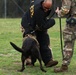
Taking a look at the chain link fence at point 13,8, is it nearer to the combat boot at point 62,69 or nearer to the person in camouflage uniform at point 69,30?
the combat boot at point 62,69

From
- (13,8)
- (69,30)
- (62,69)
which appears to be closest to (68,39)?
(69,30)

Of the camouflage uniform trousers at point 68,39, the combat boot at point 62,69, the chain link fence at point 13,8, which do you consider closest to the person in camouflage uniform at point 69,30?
the camouflage uniform trousers at point 68,39

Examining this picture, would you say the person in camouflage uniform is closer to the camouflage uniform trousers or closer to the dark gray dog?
the camouflage uniform trousers

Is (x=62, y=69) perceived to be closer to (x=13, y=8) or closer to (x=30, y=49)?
(x=30, y=49)

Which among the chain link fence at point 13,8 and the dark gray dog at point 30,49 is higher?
the dark gray dog at point 30,49

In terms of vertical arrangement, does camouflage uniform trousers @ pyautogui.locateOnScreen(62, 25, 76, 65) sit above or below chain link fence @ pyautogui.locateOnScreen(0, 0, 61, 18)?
above

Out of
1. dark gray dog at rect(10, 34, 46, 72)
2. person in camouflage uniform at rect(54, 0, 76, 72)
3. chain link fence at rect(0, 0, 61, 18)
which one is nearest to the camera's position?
person in camouflage uniform at rect(54, 0, 76, 72)

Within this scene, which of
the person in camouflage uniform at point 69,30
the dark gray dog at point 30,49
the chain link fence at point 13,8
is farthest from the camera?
the chain link fence at point 13,8

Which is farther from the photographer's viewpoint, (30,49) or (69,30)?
(30,49)

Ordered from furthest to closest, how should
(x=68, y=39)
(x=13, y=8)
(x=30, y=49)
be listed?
(x=13, y=8), (x=30, y=49), (x=68, y=39)

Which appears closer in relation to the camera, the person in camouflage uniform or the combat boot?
the person in camouflage uniform

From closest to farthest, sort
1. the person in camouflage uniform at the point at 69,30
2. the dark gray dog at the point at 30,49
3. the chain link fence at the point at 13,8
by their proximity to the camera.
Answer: the person in camouflage uniform at the point at 69,30 → the dark gray dog at the point at 30,49 → the chain link fence at the point at 13,8

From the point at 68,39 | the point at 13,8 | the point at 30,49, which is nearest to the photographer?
the point at 68,39

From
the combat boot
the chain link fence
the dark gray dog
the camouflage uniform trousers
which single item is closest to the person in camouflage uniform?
the camouflage uniform trousers
